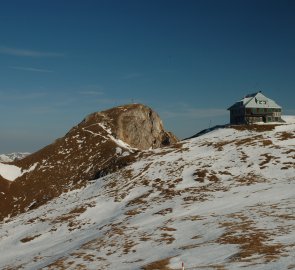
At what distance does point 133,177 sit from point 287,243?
42542 mm

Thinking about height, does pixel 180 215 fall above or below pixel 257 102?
below

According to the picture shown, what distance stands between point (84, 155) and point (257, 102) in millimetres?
50745

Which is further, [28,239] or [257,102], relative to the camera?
[257,102]

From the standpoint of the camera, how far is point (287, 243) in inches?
1048

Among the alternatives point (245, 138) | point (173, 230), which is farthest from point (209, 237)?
point (245, 138)

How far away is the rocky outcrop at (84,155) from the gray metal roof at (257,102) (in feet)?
108

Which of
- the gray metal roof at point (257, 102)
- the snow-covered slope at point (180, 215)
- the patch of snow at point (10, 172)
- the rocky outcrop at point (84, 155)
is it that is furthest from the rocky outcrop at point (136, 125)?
the snow-covered slope at point (180, 215)

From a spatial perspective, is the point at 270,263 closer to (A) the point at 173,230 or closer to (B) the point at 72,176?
(A) the point at 173,230

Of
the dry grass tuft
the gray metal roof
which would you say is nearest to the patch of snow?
the dry grass tuft

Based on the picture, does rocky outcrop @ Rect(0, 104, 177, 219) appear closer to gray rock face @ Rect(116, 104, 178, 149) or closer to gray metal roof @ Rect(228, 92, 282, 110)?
gray rock face @ Rect(116, 104, 178, 149)

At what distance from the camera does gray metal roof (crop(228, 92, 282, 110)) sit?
348ft

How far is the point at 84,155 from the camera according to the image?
318 ft

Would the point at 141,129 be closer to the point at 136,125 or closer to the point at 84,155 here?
the point at 136,125

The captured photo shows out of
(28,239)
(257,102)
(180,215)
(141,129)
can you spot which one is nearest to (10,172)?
(28,239)
